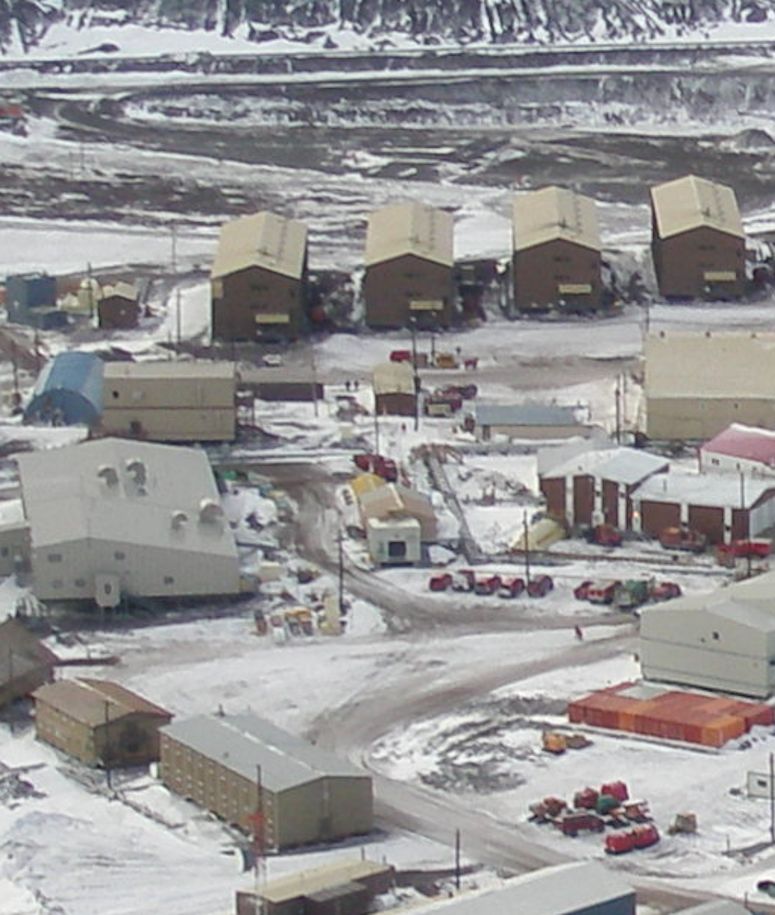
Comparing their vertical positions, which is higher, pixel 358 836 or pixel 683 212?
pixel 683 212

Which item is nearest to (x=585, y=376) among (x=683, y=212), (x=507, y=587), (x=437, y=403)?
(x=437, y=403)

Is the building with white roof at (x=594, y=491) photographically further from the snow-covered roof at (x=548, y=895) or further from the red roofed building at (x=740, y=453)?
the snow-covered roof at (x=548, y=895)

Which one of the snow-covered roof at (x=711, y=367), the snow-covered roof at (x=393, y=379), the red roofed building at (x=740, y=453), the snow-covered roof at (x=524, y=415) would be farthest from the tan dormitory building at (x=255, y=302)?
the red roofed building at (x=740, y=453)

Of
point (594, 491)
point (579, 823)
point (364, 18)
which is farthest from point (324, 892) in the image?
point (364, 18)

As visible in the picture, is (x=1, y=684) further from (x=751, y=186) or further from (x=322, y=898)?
(x=751, y=186)

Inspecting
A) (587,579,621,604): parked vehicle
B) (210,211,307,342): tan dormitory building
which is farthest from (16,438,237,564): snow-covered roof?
(210,211,307,342): tan dormitory building

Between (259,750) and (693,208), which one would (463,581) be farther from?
(693,208)

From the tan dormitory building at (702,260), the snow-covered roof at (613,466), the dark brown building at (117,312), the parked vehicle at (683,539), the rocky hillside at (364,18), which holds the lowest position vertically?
the parked vehicle at (683,539)
